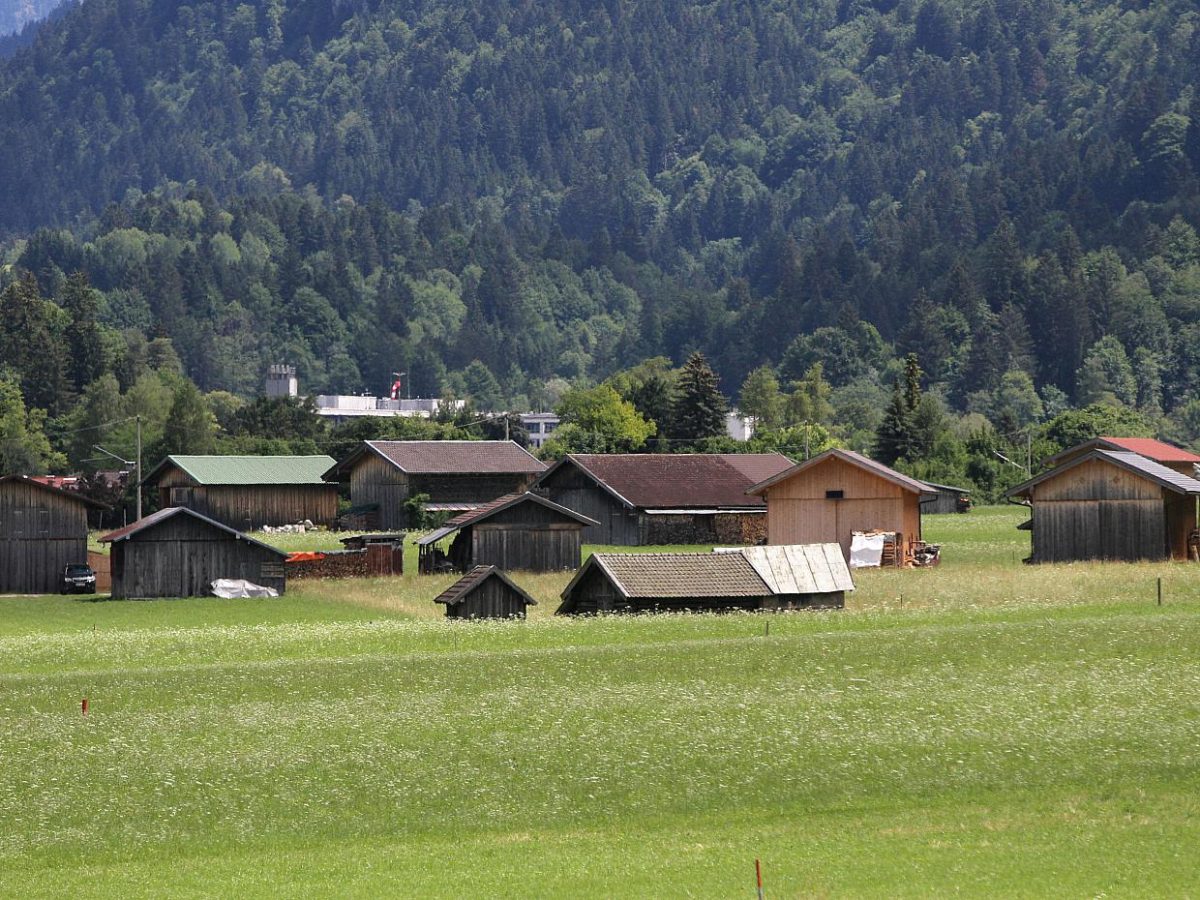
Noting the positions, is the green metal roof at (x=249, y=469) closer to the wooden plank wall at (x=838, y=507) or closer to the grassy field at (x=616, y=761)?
the wooden plank wall at (x=838, y=507)

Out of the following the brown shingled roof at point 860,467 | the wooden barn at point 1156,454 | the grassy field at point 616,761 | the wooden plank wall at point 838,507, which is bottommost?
the grassy field at point 616,761

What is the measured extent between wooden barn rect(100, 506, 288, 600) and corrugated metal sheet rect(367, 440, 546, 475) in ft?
133

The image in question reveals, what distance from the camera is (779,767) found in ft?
121

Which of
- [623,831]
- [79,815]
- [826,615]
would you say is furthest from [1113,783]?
[826,615]

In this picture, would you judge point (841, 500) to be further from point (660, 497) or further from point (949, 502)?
point (949, 502)

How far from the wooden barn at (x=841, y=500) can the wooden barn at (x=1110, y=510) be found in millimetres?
7462

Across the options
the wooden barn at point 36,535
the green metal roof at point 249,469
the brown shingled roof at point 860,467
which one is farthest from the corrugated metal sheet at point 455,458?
the wooden barn at point 36,535

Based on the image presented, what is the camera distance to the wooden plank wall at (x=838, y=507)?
274ft

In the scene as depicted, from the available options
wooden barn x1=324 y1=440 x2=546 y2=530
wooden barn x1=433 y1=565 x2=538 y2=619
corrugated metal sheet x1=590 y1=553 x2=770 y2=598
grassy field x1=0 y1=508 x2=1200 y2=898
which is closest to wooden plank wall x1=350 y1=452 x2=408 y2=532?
wooden barn x1=324 y1=440 x2=546 y2=530

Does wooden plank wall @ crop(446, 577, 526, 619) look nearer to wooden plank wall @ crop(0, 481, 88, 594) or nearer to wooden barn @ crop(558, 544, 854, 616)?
wooden barn @ crop(558, 544, 854, 616)

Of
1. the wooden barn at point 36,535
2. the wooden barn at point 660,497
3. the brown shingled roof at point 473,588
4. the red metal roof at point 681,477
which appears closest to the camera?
the brown shingled roof at point 473,588

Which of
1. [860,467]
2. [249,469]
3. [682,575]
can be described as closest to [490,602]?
[682,575]

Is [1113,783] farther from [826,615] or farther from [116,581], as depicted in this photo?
[116,581]

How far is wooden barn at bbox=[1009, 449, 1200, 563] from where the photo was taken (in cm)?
7388
